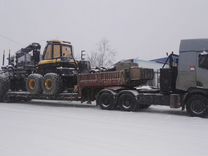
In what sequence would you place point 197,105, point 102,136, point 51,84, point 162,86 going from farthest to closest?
point 51,84
point 162,86
point 197,105
point 102,136

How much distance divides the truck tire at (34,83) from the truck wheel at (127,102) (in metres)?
4.97

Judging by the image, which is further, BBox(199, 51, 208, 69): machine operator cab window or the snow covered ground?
BBox(199, 51, 208, 69): machine operator cab window

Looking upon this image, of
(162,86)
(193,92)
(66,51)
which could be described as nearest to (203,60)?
(193,92)

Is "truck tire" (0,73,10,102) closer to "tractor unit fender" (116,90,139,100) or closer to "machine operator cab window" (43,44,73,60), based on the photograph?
"machine operator cab window" (43,44,73,60)

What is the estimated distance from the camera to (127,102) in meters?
15.0

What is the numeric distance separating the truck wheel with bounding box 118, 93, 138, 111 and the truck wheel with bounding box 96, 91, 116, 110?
0.32 metres

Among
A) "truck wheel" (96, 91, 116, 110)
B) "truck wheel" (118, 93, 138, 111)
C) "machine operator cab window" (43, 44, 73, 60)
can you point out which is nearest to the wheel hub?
"machine operator cab window" (43, 44, 73, 60)

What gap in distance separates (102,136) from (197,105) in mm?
5530

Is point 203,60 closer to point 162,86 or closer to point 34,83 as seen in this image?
point 162,86

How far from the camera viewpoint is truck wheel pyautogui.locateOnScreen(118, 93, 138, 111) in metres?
14.6

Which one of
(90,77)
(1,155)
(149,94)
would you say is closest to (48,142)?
(1,155)

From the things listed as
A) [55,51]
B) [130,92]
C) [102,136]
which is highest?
[55,51]

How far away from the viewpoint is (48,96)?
58.3 feet

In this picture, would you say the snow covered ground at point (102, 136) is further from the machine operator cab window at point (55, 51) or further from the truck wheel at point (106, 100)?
the machine operator cab window at point (55, 51)
